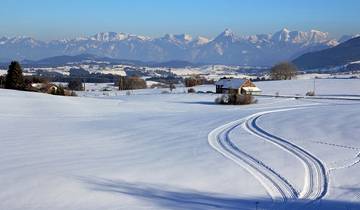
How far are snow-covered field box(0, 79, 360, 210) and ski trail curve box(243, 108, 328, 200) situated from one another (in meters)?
0.03

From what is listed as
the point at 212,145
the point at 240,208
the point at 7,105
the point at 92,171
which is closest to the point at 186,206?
the point at 240,208

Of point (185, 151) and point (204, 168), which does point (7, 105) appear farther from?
point (204, 168)

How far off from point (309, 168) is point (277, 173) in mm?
1474

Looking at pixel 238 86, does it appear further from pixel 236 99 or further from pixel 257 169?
pixel 257 169

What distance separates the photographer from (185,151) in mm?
22844

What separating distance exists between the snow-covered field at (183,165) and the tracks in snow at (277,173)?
0.03 metres

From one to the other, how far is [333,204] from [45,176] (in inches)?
345

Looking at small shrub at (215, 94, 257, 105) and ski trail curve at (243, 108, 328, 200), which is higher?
small shrub at (215, 94, 257, 105)

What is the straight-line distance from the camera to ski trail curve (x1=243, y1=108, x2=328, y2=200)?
15522mm

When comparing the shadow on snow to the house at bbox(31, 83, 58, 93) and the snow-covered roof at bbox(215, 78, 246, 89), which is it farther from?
the snow-covered roof at bbox(215, 78, 246, 89)

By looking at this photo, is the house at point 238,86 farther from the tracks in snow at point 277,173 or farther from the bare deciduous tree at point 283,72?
the tracks in snow at point 277,173

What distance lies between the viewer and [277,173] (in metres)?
17.9

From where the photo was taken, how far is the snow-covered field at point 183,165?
14953mm

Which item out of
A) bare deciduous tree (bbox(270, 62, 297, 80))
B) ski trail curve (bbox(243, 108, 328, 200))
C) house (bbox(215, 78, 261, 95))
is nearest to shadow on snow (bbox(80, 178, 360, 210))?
ski trail curve (bbox(243, 108, 328, 200))
